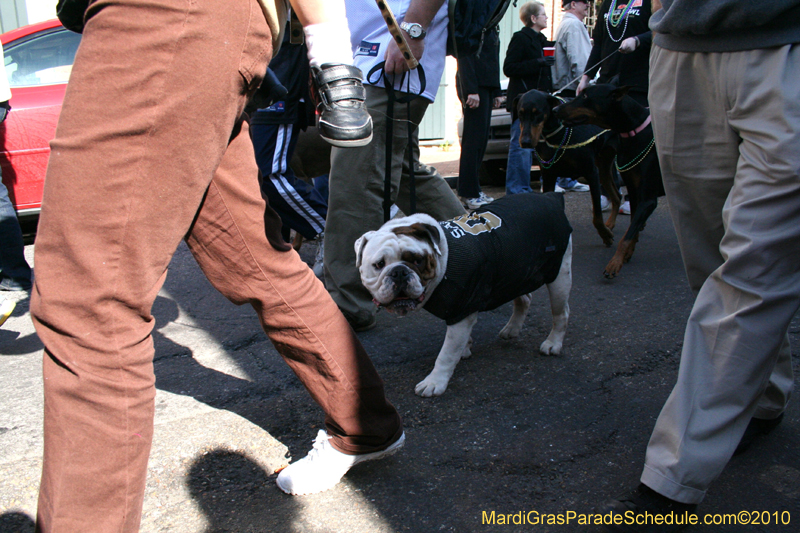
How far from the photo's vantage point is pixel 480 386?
112 inches

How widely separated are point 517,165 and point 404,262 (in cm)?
435

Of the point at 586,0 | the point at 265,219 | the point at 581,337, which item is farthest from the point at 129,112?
the point at 586,0

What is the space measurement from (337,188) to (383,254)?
0.77 m

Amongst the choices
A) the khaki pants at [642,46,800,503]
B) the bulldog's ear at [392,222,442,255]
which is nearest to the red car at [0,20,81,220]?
the bulldog's ear at [392,222,442,255]

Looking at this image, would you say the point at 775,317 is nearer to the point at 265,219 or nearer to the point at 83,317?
the point at 265,219

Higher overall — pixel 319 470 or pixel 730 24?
pixel 730 24

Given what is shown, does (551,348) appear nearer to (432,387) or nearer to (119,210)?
(432,387)

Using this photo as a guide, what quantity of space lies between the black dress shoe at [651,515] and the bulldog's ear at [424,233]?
127 cm

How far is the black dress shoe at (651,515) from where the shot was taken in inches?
67.5

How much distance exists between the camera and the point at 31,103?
16.2ft

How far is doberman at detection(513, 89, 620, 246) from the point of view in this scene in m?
5.13

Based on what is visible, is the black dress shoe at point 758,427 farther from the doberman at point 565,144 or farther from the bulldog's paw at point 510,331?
the doberman at point 565,144

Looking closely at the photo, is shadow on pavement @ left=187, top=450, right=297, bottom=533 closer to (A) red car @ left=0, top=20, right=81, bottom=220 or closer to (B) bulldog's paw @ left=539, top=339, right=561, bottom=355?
(B) bulldog's paw @ left=539, top=339, right=561, bottom=355

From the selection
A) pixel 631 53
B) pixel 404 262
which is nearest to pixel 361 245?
pixel 404 262
